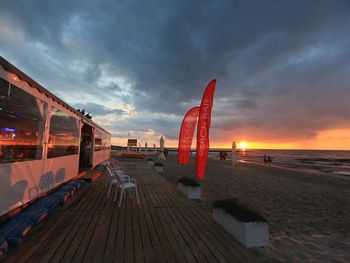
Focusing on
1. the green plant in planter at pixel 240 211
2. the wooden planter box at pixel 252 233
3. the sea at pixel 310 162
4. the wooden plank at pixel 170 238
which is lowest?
the sea at pixel 310 162

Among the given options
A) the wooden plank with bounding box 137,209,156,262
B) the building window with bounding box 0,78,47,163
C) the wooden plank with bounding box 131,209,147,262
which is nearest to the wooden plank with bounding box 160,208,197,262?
the wooden plank with bounding box 137,209,156,262

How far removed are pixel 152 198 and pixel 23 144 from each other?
141 inches

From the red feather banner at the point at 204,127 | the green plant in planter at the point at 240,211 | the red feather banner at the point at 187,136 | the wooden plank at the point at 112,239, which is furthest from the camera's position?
the red feather banner at the point at 187,136

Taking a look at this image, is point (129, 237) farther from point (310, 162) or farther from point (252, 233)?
point (310, 162)

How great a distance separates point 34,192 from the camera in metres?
4.13

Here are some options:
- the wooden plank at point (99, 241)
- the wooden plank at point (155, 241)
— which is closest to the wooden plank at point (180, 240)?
the wooden plank at point (155, 241)

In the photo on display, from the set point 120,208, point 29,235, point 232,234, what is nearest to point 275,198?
point 232,234

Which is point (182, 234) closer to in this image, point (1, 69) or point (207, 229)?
point (207, 229)

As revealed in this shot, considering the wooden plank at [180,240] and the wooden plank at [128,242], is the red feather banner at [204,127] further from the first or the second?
the wooden plank at [128,242]

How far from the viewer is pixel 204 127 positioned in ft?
18.6

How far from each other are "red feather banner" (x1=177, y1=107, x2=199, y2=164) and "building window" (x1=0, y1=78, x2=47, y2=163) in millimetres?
6550

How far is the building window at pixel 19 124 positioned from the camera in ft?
10.7

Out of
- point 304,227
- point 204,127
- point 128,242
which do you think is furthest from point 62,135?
point 304,227

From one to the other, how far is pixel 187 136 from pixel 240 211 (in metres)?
6.67
